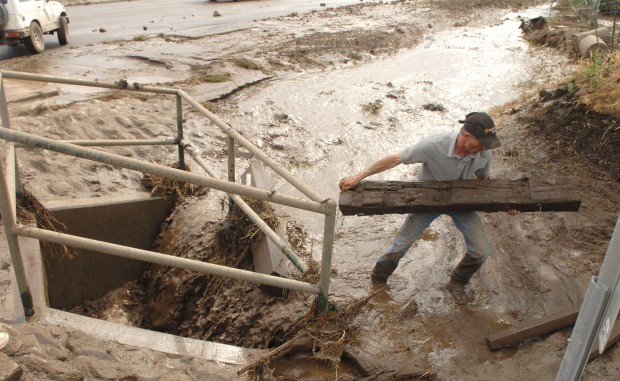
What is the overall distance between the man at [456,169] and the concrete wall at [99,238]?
2410 mm

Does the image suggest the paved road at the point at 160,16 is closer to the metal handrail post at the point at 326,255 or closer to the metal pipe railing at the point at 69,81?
the metal pipe railing at the point at 69,81

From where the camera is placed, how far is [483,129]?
390 centimetres

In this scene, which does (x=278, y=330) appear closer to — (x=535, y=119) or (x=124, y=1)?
(x=535, y=119)

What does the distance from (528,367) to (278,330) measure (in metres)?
1.84

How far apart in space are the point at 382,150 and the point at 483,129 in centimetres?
375

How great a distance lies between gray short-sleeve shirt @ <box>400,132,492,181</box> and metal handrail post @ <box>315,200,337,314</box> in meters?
1.22

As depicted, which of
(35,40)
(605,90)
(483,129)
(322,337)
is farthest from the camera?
(35,40)

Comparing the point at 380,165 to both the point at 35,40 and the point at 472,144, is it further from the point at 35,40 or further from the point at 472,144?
the point at 35,40

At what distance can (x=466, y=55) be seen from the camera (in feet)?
40.9

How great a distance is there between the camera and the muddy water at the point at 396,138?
4328 millimetres

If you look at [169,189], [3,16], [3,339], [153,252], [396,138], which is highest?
[3,16]

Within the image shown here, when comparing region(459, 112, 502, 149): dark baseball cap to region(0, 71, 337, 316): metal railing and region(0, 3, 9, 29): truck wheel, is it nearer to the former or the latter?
region(0, 71, 337, 316): metal railing

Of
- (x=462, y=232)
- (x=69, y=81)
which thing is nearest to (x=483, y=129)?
(x=462, y=232)

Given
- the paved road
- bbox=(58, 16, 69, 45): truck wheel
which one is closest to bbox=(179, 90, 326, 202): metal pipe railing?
the paved road
